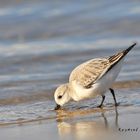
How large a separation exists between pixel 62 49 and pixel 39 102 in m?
2.98

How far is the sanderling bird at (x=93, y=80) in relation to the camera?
27.9ft

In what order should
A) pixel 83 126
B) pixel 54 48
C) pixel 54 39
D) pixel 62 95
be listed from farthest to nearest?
pixel 54 39 → pixel 54 48 → pixel 62 95 → pixel 83 126

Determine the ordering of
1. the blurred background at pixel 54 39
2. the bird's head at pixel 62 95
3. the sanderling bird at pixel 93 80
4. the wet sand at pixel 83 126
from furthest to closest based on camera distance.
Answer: the blurred background at pixel 54 39 → the bird's head at pixel 62 95 → the sanderling bird at pixel 93 80 → the wet sand at pixel 83 126

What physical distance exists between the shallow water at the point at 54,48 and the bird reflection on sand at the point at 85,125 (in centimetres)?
6

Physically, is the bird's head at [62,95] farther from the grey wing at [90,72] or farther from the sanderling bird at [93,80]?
the grey wing at [90,72]

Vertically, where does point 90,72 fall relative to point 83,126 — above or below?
above

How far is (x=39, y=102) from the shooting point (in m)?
8.97

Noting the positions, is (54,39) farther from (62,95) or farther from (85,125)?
(85,125)

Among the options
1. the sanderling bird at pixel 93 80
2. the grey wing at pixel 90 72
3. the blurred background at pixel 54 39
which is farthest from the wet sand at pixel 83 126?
the blurred background at pixel 54 39

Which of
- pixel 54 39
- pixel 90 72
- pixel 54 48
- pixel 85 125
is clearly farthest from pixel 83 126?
pixel 54 39

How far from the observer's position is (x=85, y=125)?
7.36 meters

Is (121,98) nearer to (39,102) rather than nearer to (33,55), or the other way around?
(39,102)

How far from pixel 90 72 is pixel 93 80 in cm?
14

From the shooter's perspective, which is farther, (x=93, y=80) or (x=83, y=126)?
(x=93, y=80)
